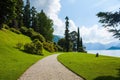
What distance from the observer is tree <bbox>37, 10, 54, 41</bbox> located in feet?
393

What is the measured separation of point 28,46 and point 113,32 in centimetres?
3403

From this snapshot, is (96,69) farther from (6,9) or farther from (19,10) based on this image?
(19,10)

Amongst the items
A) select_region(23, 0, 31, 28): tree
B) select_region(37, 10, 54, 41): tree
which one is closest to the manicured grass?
select_region(37, 10, 54, 41): tree

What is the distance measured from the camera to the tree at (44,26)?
4719 inches

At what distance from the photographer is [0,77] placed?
Answer: 77.5ft

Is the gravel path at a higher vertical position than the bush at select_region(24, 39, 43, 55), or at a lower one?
lower

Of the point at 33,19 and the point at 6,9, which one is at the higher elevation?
the point at 33,19

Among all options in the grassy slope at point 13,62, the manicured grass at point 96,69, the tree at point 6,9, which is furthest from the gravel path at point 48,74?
the tree at point 6,9

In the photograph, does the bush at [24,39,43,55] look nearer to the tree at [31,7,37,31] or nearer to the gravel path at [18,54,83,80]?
the gravel path at [18,54,83,80]

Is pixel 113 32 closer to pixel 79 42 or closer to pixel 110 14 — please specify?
pixel 110 14

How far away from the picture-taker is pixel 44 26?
400 ft

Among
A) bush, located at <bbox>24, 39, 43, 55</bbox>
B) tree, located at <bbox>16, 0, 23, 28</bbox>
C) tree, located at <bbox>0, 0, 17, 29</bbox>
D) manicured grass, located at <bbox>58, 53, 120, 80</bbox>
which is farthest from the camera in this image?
tree, located at <bbox>16, 0, 23, 28</bbox>

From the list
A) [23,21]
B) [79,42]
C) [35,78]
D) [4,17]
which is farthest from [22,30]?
[35,78]

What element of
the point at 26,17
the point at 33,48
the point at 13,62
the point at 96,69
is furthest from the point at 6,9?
the point at 26,17
